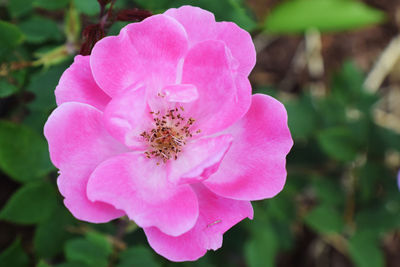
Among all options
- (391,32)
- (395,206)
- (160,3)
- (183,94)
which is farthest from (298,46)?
(183,94)

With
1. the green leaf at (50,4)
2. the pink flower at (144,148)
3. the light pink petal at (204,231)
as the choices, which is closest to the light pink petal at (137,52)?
the pink flower at (144,148)

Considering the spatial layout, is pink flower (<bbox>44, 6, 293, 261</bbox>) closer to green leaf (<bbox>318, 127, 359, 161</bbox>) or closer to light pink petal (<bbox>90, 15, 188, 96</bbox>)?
light pink petal (<bbox>90, 15, 188, 96</bbox>)

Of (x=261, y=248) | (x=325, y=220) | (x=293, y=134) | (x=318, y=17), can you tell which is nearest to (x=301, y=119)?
(x=293, y=134)

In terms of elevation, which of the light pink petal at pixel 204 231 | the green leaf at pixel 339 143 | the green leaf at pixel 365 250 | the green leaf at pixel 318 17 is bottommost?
the green leaf at pixel 365 250

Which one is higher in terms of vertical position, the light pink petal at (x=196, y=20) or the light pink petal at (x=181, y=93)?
the light pink petal at (x=196, y=20)

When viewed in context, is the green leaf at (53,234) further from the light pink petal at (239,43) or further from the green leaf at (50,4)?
the light pink petal at (239,43)

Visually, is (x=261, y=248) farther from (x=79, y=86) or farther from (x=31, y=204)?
(x=79, y=86)

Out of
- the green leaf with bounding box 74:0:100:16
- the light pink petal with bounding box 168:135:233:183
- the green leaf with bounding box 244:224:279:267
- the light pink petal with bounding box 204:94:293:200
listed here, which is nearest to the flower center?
the light pink petal with bounding box 168:135:233:183
